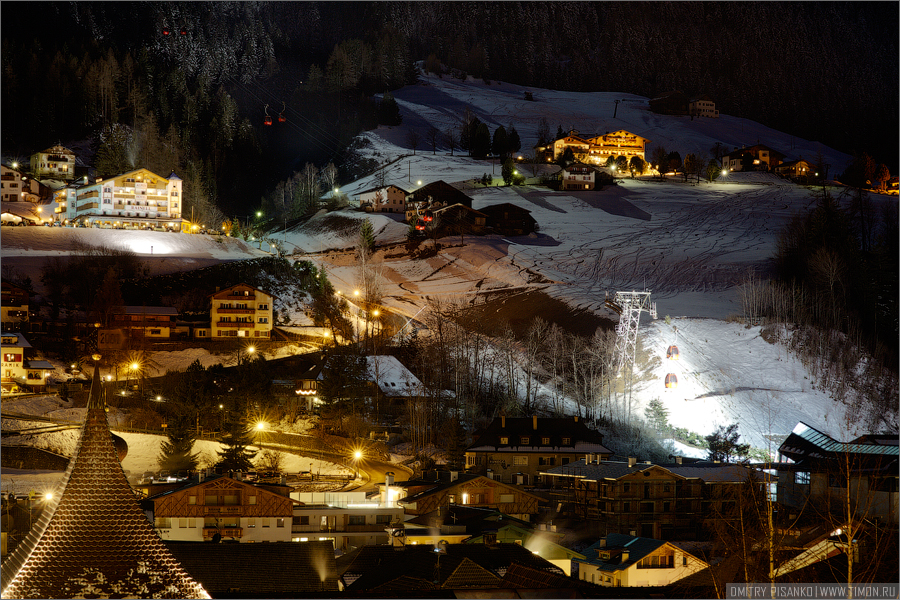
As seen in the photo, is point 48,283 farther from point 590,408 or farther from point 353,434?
point 590,408

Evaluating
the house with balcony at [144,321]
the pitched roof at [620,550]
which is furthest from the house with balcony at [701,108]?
the pitched roof at [620,550]

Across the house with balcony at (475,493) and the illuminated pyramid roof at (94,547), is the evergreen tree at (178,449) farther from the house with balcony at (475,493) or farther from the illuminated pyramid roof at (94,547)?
the illuminated pyramid roof at (94,547)

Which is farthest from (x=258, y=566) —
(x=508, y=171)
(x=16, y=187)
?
(x=508, y=171)

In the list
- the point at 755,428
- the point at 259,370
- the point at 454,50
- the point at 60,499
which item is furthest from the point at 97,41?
the point at 60,499

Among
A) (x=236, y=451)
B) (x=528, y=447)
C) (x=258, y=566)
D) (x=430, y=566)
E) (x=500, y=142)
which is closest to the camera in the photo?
(x=258, y=566)

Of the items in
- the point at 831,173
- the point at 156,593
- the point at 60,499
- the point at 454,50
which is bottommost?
the point at 156,593

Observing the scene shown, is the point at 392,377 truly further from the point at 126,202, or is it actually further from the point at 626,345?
the point at 126,202
